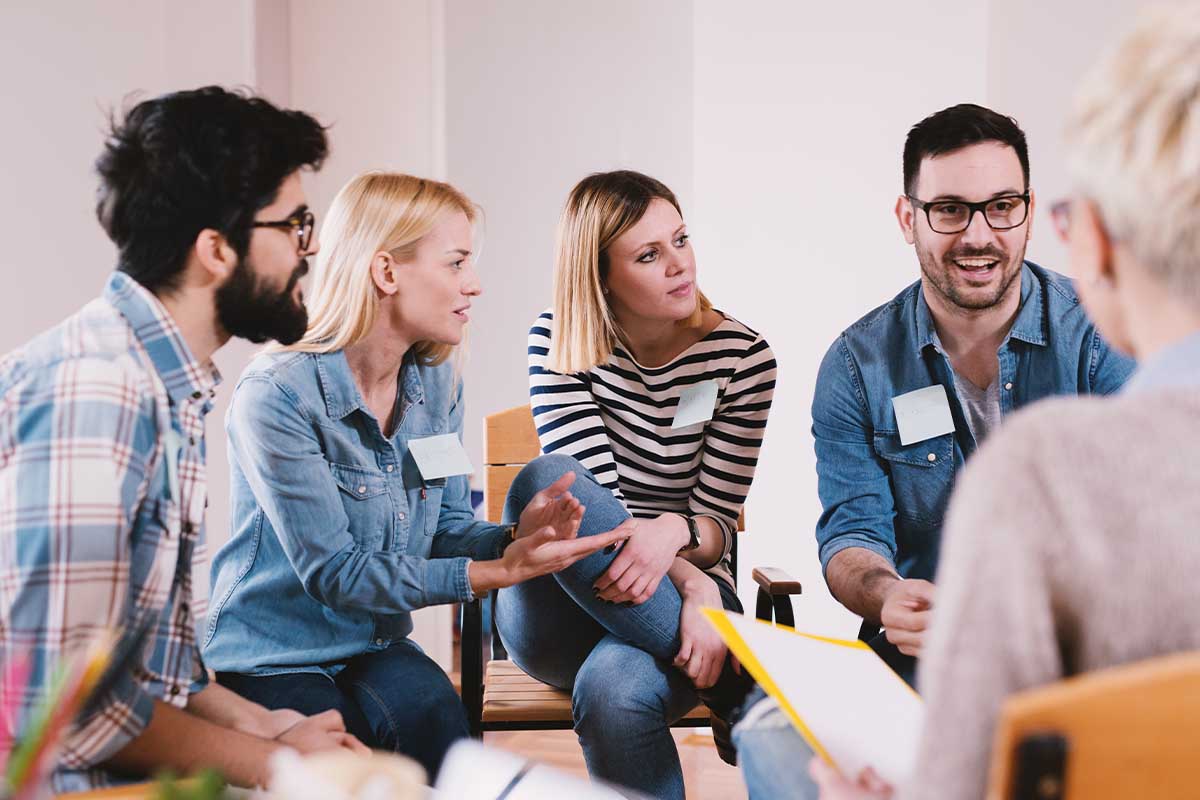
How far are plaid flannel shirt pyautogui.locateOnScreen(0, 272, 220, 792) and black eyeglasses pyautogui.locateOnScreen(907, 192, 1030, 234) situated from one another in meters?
1.42

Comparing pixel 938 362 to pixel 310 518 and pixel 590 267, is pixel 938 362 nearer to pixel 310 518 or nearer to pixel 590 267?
pixel 590 267

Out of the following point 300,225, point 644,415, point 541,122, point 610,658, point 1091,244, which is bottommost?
point 610,658

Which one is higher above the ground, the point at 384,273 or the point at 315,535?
the point at 384,273

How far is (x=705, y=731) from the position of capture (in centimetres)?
369

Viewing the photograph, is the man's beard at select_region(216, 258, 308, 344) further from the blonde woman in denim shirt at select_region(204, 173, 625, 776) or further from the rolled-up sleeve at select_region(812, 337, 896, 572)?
the rolled-up sleeve at select_region(812, 337, 896, 572)

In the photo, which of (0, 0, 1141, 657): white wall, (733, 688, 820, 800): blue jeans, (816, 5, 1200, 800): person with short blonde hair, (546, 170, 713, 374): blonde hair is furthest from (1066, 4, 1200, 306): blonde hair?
(0, 0, 1141, 657): white wall

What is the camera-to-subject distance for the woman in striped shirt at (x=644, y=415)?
83.4 inches

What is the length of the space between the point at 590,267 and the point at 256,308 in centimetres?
103

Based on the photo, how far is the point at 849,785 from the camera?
0.91 meters

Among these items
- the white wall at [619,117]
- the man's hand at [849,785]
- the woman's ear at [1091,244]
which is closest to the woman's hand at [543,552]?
the man's hand at [849,785]

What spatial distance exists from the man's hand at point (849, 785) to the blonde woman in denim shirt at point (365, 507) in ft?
3.25

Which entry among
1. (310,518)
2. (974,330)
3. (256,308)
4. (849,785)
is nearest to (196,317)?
(256,308)

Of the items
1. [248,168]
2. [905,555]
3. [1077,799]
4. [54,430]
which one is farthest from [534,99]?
[1077,799]

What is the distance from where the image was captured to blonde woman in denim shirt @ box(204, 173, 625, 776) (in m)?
1.89
